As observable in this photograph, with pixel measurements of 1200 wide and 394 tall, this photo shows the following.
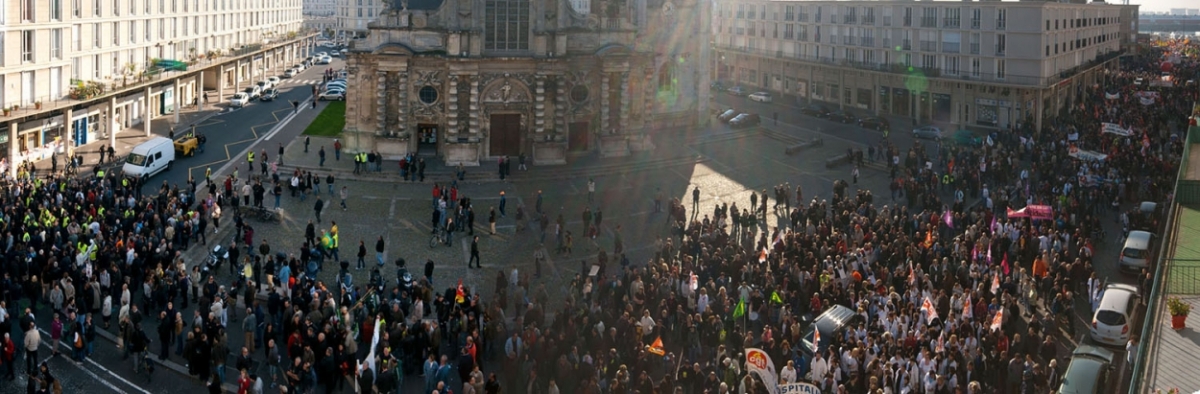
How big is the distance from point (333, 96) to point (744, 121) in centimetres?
3775

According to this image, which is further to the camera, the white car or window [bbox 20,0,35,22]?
the white car

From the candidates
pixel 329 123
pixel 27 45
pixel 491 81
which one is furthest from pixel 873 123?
pixel 27 45

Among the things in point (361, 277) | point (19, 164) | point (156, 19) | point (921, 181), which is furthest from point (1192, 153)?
point (156, 19)

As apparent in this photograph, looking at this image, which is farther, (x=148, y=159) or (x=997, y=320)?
(x=148, y=159)

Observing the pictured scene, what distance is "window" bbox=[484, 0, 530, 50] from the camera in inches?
2356

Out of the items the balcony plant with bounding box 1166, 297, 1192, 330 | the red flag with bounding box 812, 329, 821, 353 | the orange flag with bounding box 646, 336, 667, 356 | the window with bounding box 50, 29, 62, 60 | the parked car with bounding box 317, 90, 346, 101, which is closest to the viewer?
the balcony plant with bounding box 1166, 297, 1192, 330

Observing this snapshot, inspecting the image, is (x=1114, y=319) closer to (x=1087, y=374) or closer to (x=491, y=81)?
(x=1087, y=374)

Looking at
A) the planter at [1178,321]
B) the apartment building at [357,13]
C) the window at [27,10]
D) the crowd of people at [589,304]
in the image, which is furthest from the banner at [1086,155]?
the apartment building at [357,13]

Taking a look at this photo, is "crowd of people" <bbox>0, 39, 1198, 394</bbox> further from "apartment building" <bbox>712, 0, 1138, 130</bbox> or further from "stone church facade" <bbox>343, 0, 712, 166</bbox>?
"apartment building" <bbox>712, 0, 1138, 130</bbox>

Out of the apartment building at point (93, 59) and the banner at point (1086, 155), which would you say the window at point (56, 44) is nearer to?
the apartment building at point (93, 59)

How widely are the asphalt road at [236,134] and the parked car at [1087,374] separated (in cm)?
4249

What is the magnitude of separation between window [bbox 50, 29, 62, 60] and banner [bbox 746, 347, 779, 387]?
4986 centimetres

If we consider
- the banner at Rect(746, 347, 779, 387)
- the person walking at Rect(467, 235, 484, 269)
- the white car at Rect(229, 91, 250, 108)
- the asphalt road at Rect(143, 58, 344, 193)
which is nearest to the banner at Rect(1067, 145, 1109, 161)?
the person walking at Rect(467, 235, 484, 269)

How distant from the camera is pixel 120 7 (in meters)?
70.1
